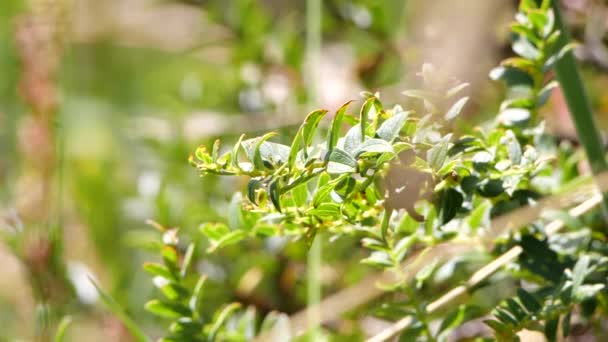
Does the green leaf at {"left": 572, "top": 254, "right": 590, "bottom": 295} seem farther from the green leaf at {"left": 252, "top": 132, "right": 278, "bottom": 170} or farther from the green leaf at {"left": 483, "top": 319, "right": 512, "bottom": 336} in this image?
the green leaf at {"left": 252, "top": 132, "right": 278, "bottom": 170}

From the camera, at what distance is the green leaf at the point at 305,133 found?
396mm

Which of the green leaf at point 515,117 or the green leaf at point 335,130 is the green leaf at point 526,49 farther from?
the green leaf at point 335,130

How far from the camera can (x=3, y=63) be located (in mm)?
1562

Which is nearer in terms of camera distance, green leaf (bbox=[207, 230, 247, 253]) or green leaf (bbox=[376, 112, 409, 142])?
green leaf (bbox=[376, 112, 409, 142])

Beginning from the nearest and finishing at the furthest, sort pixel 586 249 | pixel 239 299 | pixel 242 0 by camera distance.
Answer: pixel 586 249, pixel 239 299, pixel 242 0

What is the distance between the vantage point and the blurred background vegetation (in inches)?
31.5

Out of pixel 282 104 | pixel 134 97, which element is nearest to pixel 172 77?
pixel 134 97

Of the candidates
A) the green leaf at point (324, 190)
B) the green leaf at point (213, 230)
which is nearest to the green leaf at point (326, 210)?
the green leaf at point (324, 190)

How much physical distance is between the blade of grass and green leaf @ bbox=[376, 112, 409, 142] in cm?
19

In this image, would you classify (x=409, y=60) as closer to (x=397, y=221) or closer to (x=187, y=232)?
(x=187, y=232)

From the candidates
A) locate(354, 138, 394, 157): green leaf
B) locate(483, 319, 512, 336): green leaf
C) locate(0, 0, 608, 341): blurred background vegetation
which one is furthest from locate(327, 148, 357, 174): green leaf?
locate(0, 0, 608, 341): blurred background vegetation

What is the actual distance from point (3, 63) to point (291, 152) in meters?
1.31

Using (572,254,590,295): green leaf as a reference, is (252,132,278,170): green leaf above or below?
above

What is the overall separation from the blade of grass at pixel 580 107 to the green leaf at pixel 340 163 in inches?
8.4
